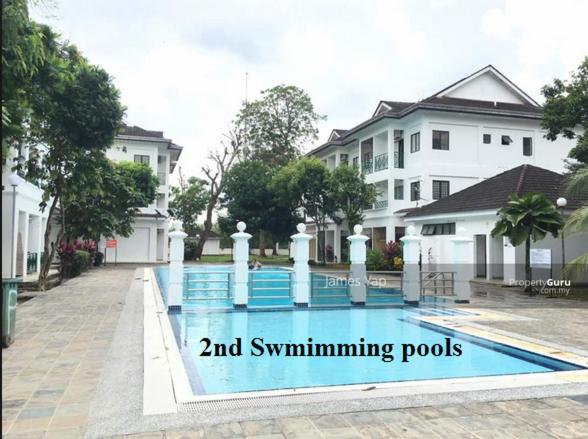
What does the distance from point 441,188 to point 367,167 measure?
215 inches

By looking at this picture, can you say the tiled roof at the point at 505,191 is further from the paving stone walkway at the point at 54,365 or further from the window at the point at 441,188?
the paving stone walkway at the point at 54,365

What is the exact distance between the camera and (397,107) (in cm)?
2703

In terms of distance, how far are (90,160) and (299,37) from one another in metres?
6.40

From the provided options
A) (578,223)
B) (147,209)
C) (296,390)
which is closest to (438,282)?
(578,223)

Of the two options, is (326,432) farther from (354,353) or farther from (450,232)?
(450,232)

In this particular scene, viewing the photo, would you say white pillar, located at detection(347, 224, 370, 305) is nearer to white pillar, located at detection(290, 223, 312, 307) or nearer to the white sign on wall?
white pillar, located at detection(290, 223, 312, 307)

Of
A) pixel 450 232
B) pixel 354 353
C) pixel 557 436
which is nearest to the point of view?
pixel 557 436

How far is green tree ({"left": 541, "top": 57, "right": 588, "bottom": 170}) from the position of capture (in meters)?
16.5

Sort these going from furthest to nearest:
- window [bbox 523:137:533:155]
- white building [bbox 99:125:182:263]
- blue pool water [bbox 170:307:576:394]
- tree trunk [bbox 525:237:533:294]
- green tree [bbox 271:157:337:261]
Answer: white building [bbox 99:125:182:263], green tree [bbox 271:157:337:261], window [bbox 523:137:533:155], tree trunk [bbox 525:237:533:294], blue pool water [bbox 170:307:576:394]

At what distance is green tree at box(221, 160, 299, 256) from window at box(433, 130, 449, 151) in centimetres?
1058

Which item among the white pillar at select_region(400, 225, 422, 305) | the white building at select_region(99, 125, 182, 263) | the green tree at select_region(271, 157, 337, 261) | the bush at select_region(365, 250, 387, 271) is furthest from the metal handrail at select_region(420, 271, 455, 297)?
the white building at select_region(99, 125, 182, 263)

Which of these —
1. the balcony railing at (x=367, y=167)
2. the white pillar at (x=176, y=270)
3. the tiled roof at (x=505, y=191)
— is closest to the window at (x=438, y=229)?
the tiled roof at (x=505, y=191)

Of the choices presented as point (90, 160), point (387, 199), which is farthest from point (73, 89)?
point (387, 199)

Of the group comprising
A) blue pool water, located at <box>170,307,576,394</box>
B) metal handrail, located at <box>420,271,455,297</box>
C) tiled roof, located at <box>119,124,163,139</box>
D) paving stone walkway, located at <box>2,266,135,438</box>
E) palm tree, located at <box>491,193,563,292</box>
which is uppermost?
tiled roof, located at <box>119,124,163,139</box>
